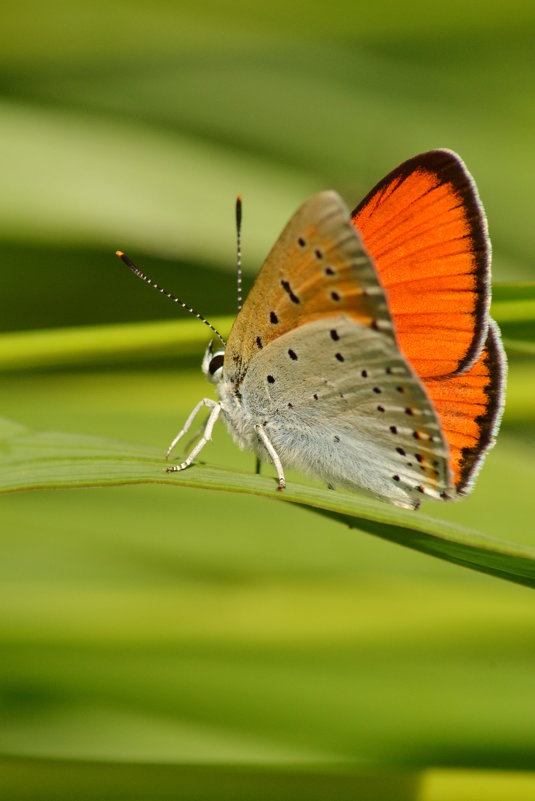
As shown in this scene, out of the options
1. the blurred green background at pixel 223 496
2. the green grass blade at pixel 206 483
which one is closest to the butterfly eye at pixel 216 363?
the blurred green background at pixel 223 496

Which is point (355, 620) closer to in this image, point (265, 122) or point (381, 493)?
point (381, 493)

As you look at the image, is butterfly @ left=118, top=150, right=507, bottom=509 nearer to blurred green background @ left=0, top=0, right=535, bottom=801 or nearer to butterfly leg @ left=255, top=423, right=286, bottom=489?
butterfly leg @ left=255, top=423, right=286, bottom=489

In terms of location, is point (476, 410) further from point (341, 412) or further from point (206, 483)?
point (206, 483)

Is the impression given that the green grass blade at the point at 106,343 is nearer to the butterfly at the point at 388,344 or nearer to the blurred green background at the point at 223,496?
the butterfly at the point at 388,344

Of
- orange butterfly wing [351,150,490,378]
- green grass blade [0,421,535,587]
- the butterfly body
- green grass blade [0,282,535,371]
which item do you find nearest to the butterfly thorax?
the butterfly body

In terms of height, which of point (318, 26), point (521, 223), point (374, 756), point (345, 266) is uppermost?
point (318, 26)

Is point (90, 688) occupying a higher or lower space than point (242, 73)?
lower

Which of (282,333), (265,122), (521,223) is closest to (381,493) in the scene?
(282,333)
